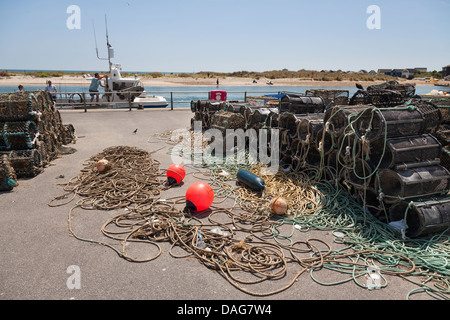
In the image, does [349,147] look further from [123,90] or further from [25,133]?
[123,90]

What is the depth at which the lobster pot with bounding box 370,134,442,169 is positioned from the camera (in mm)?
4246

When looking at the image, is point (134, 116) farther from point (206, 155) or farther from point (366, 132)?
point (366, 132)

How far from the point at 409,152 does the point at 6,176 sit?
7.43m

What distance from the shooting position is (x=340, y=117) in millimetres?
5324

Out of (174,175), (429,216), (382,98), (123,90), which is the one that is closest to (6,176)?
(174,175)

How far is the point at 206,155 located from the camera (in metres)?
8.60

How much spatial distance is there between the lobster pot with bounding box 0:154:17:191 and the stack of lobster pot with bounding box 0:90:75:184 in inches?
20.6

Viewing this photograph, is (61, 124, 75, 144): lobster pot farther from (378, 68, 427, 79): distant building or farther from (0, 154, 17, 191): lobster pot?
(378, 68, 427, 79): distant building

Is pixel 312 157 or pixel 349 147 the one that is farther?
pixel 312 157

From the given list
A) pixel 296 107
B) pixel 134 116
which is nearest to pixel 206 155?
pixel 296 107

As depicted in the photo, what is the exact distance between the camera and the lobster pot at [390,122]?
14.6 ft

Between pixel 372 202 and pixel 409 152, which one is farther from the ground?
pixel 409 152

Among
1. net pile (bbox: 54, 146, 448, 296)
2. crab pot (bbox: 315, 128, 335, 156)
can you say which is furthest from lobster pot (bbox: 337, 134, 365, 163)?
net pile (bbox: 54, 146, 448, 296)
